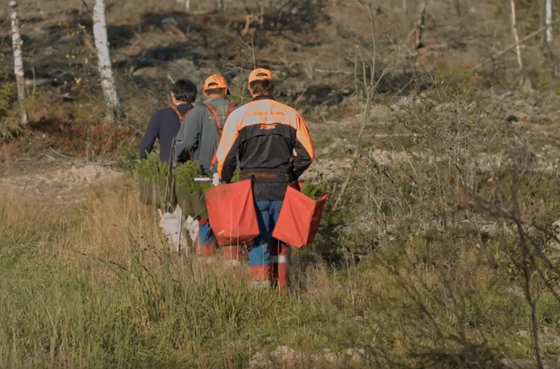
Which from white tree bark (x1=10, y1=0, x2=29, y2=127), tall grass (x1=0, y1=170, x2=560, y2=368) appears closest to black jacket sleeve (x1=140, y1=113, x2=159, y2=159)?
tall grass (x1=0, y1=170, x2=560, y2=368)

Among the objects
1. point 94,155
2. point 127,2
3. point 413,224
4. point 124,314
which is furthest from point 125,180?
point 127,2

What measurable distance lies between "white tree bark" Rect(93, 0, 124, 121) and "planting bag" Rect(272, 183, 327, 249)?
11714mm

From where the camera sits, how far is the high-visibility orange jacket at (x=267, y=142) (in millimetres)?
8062

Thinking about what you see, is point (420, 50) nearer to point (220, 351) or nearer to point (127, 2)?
point (127, 2)

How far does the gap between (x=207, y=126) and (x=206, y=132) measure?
6 centimetres

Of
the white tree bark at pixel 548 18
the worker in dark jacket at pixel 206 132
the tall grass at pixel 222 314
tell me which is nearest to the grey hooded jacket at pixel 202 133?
the worker in dark jacket at pixel 206 132

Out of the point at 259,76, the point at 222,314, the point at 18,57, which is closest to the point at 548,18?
the point at 18,57

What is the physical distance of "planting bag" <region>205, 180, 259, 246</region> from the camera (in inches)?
312

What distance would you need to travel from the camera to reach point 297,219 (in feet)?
26.0

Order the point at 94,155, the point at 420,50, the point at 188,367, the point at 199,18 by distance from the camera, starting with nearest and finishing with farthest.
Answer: the point at 188,367 < the point at 94,155 < the point at 420,50 < the point at 199,18

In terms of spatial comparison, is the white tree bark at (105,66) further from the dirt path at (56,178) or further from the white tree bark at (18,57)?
the dirt path at (56,178)

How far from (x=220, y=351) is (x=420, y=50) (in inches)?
948

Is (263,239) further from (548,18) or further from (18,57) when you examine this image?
(548,18)

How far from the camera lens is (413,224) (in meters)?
9.60
